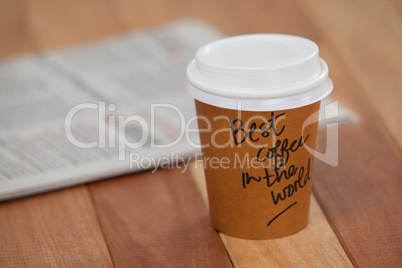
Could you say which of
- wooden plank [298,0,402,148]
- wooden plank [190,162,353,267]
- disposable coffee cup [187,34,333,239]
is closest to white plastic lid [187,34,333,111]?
disposable coffee cup [187,34,333,239]

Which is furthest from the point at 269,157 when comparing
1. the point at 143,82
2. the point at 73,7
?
the point at 73,7

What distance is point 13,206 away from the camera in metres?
0.71

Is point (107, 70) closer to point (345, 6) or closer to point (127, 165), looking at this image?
point (127, 165)

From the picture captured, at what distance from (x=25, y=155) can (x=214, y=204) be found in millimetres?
328

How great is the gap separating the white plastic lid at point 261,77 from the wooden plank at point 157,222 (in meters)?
0.17

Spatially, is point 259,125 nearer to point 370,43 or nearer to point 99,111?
point 99,111

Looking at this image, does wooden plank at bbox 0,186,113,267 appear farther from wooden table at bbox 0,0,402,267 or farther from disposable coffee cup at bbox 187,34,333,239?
disposable coffee cup at bbox 187,34,333,239

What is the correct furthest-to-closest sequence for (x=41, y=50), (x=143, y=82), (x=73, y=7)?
(x=73, y=7) → (x=41, y=50) → (x=143, y=82)

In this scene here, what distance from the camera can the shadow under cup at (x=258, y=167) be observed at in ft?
1.78

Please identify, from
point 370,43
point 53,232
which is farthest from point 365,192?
point 370,43

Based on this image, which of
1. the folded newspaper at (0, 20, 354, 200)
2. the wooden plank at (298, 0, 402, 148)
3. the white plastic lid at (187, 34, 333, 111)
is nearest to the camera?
the white plastic lid at (187, 34, 333, 111)

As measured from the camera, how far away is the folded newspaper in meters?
0.77

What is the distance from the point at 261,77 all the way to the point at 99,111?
45cm

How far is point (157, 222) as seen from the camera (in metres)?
0.66
